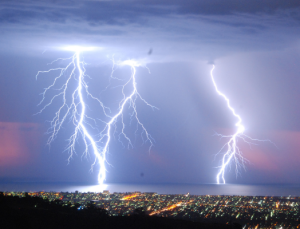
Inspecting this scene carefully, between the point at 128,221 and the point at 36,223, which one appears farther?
the point at 128,221

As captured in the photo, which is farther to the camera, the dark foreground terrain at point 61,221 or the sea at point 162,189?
the sea at point 162,189

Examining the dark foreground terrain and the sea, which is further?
the sea


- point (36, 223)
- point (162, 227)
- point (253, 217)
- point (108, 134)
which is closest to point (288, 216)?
point (253, 217)

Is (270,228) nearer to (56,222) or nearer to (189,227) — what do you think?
(189,227)

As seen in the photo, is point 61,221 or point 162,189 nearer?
point 61,221

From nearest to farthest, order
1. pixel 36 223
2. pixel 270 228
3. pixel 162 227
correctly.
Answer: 1. pixel 36 223
2. pixel 162 227
3. pixel 270 228

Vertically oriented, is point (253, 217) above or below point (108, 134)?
below

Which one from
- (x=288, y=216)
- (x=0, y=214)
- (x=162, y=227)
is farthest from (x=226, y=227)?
(x=288, y=216)

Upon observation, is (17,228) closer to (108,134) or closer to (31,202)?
(31,202)

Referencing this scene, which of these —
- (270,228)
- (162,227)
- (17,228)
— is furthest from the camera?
(270,228)
